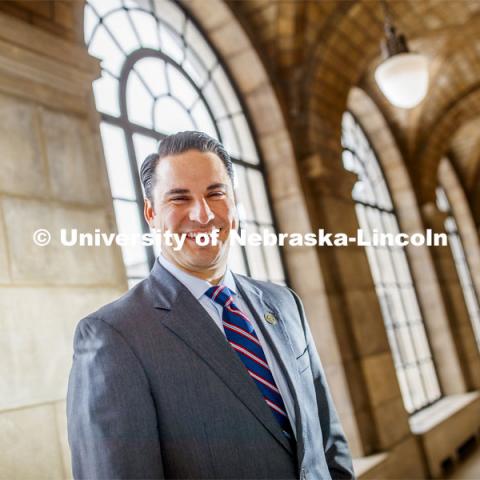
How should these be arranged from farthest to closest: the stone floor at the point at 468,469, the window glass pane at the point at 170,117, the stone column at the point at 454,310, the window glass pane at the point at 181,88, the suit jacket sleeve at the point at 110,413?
the stone column at the point at 454,310, the stone floor at the point at 468,469, the window glass pane at the point at 181,88, the window glass pane at the point at 170,117, the suit jacket sleeve at the point at 110,413

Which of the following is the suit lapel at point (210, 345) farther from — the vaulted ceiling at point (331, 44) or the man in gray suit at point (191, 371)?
the vaulted ceiling at point (331, 44)

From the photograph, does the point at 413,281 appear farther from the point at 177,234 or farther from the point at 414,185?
the point at 177,234

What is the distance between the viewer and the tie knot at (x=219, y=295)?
155cm

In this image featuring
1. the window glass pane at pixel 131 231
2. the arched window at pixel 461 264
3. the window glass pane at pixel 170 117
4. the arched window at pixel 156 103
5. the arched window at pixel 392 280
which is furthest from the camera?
the arched window at pixel 461 264

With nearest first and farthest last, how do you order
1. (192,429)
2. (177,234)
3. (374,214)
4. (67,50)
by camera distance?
(192,429)
(177,234)
(67,50)
(374,214)

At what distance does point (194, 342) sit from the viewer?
140 cm

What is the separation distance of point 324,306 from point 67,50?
3.38 metres

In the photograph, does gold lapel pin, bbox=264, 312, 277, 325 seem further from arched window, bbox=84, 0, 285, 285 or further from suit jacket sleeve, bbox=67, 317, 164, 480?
arched window, bbox=84, 0, 285, 285

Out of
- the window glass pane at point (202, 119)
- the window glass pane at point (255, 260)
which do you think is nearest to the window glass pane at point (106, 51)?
the window glass pane at point (202, 119)

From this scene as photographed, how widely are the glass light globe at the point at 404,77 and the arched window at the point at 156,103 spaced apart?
62.3 inches

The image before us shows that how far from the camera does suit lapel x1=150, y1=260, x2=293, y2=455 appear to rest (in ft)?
4.50

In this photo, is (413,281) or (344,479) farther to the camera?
(413,281)

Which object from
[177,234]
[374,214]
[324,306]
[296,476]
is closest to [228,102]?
[324,306]

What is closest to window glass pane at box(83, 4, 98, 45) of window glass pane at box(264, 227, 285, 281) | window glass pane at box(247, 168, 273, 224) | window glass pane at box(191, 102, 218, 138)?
window glass pane at box(191, 102, 218, 138)
